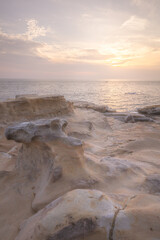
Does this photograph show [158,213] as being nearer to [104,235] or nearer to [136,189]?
[104,235]

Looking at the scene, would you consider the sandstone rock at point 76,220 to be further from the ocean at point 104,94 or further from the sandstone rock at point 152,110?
the ocean at point 104,94

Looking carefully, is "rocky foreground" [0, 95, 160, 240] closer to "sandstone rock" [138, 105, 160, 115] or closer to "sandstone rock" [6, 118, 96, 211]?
"sandstone rock" [6, 118, 96, 211]

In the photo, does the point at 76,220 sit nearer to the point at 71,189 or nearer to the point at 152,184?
the point at 71,189

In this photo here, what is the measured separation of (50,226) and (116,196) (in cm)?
70

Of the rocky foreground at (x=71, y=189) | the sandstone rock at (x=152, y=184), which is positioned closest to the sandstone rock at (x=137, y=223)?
the rocky foreground at (x=71, y=189)

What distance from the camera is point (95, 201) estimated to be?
1189mm

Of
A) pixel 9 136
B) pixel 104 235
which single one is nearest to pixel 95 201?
pixel 104 235

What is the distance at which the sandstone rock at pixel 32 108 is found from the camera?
488cm

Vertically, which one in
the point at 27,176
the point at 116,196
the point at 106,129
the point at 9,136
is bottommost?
the point at 106,129

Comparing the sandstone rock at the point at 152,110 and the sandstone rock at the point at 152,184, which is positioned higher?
the sandstone rock at the point at 152,184

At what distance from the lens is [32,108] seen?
17.1 feet

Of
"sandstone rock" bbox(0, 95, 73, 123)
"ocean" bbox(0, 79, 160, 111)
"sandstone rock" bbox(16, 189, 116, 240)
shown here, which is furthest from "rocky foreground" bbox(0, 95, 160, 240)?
"ocean" bbox(0, 79, 160, 111)

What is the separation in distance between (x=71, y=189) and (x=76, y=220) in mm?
596

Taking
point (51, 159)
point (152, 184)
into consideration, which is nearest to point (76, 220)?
point (51, 159)
